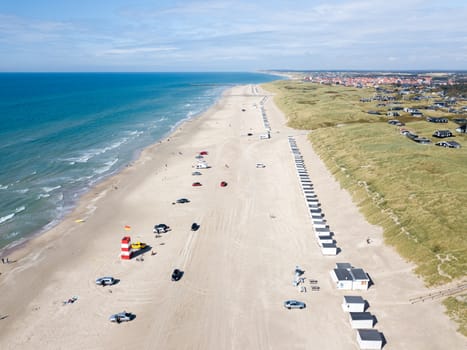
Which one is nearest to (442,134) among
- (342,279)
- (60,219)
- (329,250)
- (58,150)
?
(329,250)

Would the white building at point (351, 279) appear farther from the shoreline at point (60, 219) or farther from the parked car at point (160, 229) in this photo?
the shoreline at point (60, 219)

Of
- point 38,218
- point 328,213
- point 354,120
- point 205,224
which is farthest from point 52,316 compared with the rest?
point 354,120

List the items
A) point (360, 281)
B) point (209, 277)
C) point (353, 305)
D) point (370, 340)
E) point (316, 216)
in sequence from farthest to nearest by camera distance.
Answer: point (316, 216)
point (209, 277)
point (360, 281)
point (353, 305)
point (370, 340)

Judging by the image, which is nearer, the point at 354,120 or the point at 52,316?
the point at 52,316

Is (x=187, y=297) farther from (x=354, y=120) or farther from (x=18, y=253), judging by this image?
(x=354, y=120)

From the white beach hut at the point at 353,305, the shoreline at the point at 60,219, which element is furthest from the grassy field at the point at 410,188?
the shoreline at the point at 60,219

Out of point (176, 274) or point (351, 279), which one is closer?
point (351, 279)

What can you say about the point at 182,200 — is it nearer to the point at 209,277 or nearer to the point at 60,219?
the point at 60,219
